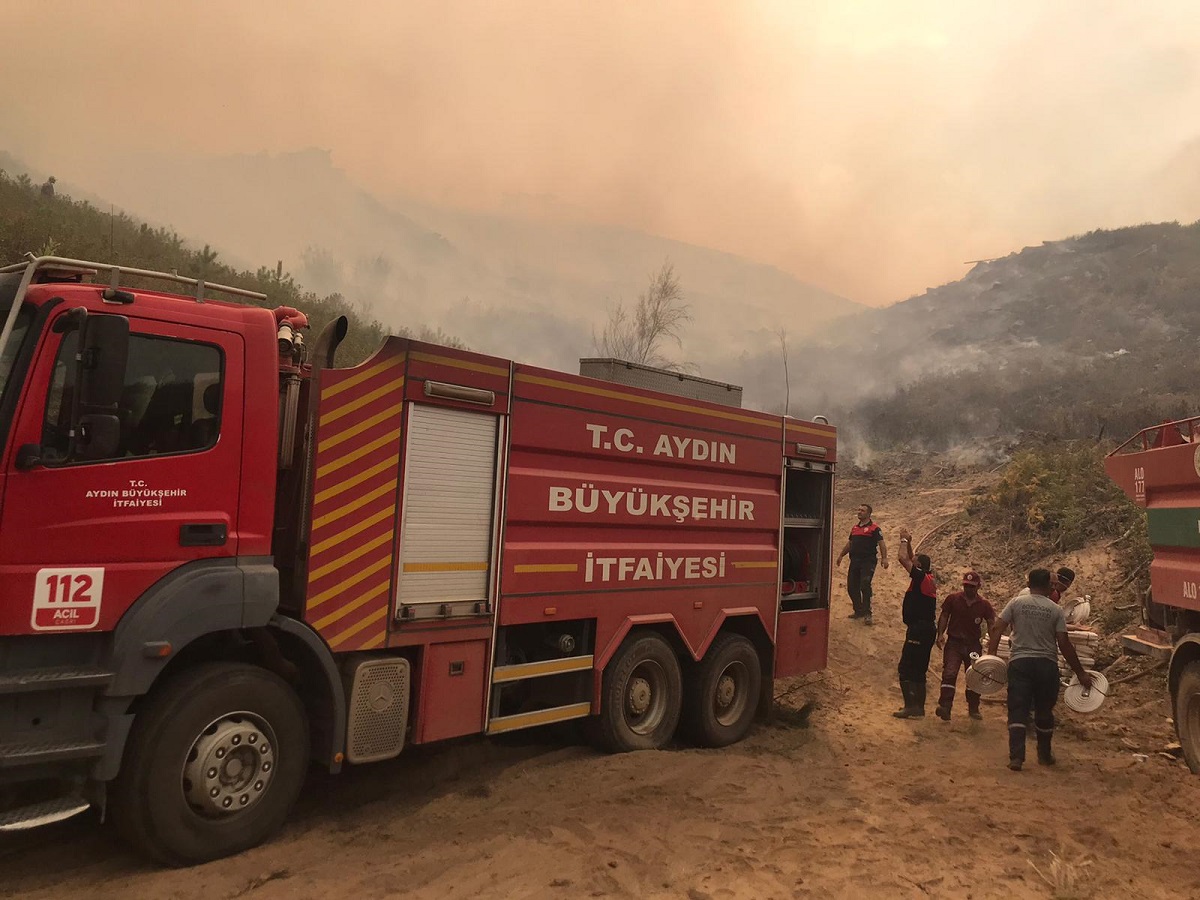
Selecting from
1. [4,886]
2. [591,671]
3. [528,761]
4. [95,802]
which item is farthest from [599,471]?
[4,886]

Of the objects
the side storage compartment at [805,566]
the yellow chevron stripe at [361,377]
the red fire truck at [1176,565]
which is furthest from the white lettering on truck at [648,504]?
the red fire truck at [1176,565]

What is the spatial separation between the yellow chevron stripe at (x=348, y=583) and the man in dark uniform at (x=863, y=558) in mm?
8159

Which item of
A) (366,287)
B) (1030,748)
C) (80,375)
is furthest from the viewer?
(366,287)

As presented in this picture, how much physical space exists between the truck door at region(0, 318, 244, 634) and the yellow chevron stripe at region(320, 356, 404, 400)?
449 mm

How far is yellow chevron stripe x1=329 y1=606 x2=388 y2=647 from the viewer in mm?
4500

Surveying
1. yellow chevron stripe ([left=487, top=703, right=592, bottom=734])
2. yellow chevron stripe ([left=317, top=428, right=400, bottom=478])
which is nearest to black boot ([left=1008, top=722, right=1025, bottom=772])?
yellow chevron stripe ([left=487, top=703, right=592, bottom=734])

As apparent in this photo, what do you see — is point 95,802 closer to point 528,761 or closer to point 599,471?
point 528,761

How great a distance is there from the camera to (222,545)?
416cm

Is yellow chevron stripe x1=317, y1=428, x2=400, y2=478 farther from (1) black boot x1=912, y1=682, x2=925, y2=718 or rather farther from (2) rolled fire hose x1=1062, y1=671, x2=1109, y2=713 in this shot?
(1) black boot x1=912, y1=682, x2=925, y2=718

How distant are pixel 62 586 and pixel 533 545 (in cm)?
267

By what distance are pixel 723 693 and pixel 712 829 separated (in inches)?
90.4

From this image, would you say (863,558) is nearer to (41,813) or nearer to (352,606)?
(352,606)

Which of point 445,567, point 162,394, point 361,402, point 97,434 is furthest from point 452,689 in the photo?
point 97,434

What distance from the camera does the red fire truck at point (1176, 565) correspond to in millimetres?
6348
